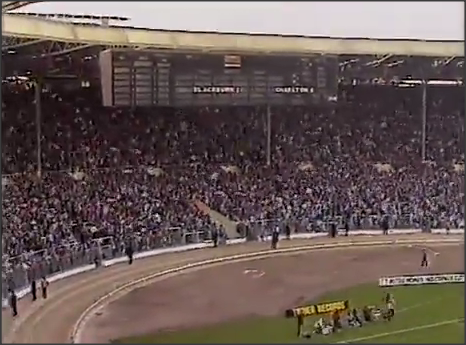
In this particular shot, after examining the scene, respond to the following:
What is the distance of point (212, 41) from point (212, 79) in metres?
1.09

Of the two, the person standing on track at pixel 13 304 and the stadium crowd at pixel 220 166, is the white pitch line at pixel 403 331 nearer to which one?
the person standing on track at pixel 13 304

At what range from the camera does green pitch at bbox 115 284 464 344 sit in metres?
12.8

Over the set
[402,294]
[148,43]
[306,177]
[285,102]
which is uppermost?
[148,43]

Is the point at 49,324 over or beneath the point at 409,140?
beneath

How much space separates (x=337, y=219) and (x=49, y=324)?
10.1 meters

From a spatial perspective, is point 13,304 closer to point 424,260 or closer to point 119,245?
point 119,245

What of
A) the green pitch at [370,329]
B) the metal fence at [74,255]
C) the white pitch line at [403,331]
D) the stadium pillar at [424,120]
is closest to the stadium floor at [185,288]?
the metal fence at [74,255]

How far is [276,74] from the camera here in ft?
67.3

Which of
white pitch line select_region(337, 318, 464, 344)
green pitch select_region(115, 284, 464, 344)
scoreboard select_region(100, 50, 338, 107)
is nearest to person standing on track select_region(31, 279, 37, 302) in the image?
green pitch select_region(115, 284, 464, 344)

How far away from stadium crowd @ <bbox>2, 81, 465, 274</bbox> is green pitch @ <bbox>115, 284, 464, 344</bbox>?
520 cm

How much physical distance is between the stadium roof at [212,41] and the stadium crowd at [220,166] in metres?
2.57

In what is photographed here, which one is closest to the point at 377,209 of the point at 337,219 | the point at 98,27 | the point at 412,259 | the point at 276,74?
the point at 337,219

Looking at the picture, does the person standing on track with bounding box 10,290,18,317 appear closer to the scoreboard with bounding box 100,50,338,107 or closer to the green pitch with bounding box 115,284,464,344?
the green pitch with bounding box 115,284,464,344

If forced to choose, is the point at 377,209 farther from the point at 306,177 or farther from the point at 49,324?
the point at 49,324
